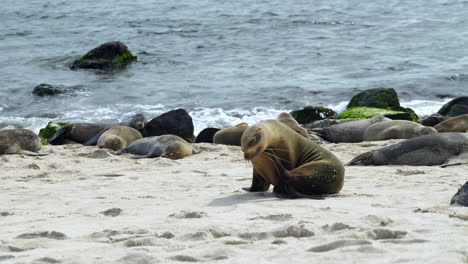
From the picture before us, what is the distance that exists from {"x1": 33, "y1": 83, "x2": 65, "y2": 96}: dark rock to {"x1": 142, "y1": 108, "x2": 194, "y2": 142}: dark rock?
21.2ft

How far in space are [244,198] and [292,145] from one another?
27.4 inches

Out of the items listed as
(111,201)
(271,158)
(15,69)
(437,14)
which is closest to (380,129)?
(271,158)

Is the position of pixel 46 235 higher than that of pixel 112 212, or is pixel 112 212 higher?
pixel 46 235

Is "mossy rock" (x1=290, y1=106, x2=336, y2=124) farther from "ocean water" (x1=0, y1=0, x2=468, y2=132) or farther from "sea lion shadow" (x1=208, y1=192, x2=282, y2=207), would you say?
"sea lion shadow" (x1=208, y1=192, x2=282, y2=207)

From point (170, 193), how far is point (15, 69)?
16.2 metres

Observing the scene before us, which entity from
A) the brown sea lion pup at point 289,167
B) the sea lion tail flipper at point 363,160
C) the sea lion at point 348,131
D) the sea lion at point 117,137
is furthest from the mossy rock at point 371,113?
the brown sea lion pup at point 289,167

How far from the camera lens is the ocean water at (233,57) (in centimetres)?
1589

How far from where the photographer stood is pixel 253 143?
545 centimetres

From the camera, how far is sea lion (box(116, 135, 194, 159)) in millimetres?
9156

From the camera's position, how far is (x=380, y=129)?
10344mm

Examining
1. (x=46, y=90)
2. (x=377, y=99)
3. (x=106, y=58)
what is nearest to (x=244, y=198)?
(x=377, y=99)

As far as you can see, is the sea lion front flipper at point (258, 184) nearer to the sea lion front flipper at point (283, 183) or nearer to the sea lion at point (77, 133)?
the sea lion front flipper at point (283, 183)

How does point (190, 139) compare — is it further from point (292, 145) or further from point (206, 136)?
point (292, 145)

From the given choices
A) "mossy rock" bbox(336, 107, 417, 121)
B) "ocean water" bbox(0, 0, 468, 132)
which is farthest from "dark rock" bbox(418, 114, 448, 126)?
"ocean water" bbox(0, 0, 468, 132)
